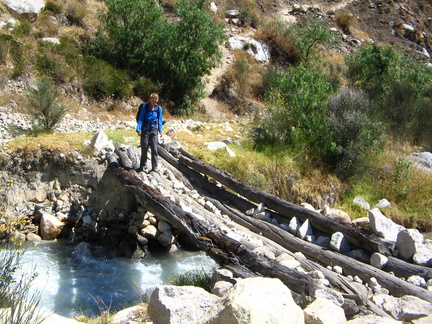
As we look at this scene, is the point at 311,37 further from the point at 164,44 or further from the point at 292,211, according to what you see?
the point at 292,211

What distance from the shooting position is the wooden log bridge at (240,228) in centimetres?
539

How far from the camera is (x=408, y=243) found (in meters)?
6.30

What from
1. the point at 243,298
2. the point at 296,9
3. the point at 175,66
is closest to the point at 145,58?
the point at 175,66

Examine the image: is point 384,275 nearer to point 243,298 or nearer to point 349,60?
point 243,298

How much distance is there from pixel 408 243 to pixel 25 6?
68.6ft

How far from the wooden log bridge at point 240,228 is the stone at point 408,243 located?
231mm

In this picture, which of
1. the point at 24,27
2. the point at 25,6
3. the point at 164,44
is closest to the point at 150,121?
the point at 164,44

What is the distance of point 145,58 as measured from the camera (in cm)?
1780

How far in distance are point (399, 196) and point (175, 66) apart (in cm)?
1139

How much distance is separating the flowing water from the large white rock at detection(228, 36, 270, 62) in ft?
64.4

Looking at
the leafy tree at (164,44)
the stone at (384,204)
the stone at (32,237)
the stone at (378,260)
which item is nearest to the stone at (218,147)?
the stone at (384,204)

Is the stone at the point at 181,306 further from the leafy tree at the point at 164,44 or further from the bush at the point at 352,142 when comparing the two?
the leafy tree at the point at 164,44

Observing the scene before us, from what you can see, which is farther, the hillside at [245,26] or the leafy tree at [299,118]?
the hillside at [245,26]

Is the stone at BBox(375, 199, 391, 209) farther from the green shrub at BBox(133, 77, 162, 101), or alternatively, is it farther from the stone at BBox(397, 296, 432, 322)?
the green shrub at BBox(133, 77, 162, 101)
